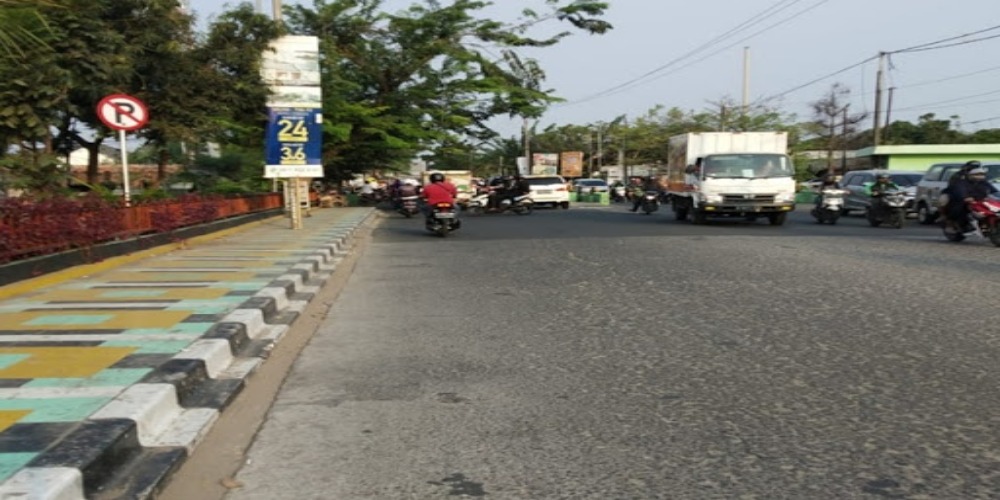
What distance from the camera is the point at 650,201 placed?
24688 millimetres


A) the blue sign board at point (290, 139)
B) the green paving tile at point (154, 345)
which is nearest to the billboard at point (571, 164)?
the blue sign board at point (290, 139)

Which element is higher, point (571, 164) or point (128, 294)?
point (571, 164)

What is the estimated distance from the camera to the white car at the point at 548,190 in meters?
29.6

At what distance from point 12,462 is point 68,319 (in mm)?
3401

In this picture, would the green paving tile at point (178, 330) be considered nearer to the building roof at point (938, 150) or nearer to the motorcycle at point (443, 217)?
the motorcycle at point (443, 217)

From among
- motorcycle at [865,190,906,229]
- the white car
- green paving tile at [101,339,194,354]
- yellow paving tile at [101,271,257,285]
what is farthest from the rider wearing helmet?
green paving tile at [101,339,194,354]

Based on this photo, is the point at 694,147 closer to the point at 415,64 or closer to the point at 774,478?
the point at 415,64

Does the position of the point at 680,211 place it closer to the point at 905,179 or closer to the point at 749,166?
the point at 749,166

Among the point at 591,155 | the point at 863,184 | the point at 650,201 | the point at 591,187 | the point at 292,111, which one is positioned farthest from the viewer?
the point at 591,155

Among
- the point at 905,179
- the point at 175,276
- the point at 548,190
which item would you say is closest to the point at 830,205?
the point at 905,179

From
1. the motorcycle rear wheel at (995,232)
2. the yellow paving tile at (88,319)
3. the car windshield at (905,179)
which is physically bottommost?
the yellow paving tile at (88,319)

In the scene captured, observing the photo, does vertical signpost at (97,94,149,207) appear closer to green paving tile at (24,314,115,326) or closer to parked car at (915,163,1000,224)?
green paving tile at (24,314,115,326)

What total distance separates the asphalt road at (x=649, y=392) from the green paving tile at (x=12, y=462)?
0.86 m

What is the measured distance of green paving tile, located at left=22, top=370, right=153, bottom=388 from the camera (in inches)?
165
